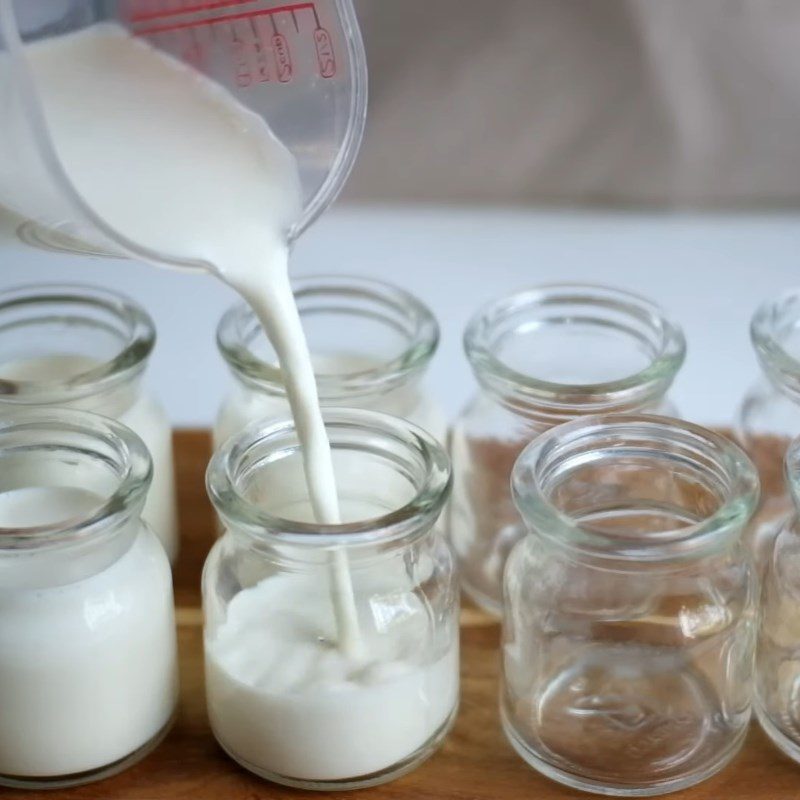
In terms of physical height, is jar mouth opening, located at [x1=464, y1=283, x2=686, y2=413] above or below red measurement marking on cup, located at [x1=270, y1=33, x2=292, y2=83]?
below

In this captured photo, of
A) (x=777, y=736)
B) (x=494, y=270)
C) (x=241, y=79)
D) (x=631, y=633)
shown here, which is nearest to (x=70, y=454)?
(x=241, y=79)

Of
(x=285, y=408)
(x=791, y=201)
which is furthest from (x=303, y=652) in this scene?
(x=791, y=201)

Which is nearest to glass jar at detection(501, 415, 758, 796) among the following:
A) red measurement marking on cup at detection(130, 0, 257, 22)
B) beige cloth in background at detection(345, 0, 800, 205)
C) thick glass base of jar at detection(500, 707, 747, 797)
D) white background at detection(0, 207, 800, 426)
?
thick glass base of jar at detection(500, 707, 747, 797)

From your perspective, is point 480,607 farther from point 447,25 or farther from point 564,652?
point 447,25

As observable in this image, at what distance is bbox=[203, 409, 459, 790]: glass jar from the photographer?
0.83 metres

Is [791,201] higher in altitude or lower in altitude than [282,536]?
lower

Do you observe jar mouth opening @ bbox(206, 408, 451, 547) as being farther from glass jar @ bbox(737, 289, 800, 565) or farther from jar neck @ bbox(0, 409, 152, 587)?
glass jar @ bbox(737, 289, 800, 565)

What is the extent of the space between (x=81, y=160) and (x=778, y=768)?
551 mm

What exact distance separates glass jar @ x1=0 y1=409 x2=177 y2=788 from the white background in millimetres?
527

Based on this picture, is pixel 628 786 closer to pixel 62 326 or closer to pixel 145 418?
pixel 145 418

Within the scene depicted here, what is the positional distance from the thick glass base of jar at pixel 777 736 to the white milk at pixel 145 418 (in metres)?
0.42

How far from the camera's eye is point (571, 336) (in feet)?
3.62

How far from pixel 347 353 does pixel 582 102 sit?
61 centimetres

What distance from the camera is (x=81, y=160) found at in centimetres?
82
